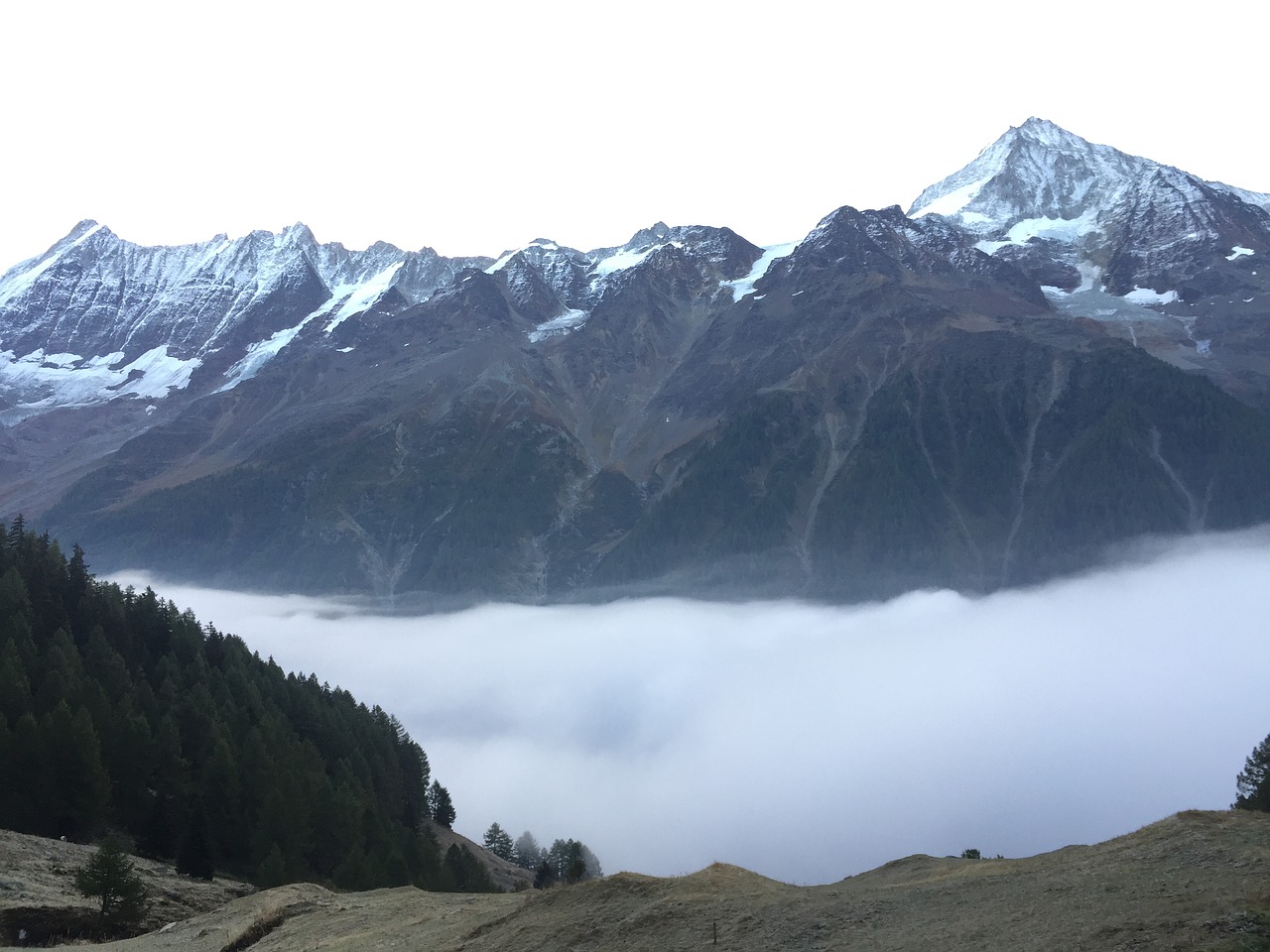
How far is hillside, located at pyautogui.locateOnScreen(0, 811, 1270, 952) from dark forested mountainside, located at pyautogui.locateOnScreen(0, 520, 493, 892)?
2812cm

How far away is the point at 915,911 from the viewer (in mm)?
33375

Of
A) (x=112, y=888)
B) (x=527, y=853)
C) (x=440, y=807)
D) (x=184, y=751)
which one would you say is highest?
(x=184, y=751)

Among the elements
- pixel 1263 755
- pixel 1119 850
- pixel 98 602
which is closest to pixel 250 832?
pixel 98 602

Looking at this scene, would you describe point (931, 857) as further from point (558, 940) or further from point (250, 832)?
point (250, 832)

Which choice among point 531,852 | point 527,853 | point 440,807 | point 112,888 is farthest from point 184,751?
point 531,852

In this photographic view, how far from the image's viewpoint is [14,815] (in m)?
67.7

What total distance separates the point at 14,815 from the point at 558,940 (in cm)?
4804

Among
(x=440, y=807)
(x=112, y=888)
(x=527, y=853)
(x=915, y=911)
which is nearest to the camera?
(x=915, y=911)

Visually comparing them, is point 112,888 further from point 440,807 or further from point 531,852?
point 531,852

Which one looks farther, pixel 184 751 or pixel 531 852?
pixel 531 852

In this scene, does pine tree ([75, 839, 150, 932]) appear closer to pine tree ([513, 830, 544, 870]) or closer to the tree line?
the tree line

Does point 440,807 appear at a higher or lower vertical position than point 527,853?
higher

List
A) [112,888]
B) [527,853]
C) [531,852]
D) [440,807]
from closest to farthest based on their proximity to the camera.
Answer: [112,888] < [440,807] < [527,853] < [531,852]

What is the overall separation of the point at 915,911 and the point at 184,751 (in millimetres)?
72729
